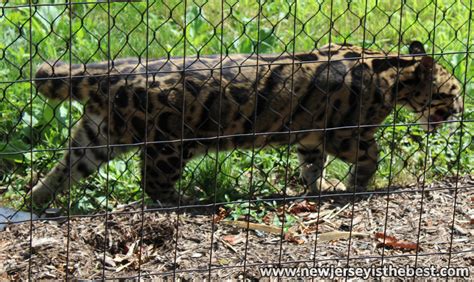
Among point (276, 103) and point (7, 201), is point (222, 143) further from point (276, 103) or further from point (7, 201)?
point (7, 201)

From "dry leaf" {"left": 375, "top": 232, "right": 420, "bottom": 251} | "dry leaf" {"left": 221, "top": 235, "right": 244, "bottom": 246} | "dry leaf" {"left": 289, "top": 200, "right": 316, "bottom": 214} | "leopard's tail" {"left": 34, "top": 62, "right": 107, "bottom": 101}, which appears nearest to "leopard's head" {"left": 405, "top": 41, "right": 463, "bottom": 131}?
"dry leaf" {"left": 289, "top": 200, "right": 316, "bottom": 214}

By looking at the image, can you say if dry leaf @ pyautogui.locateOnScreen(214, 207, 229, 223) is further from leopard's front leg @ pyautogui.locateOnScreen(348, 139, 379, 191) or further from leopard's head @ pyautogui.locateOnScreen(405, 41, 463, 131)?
leopard's head @ pyautogui.locateOnScreen(405, 41, 463, 131)

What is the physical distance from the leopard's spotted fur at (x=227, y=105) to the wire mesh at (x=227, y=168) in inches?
0.5

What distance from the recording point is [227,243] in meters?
5.54

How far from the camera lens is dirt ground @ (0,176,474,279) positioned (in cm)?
511

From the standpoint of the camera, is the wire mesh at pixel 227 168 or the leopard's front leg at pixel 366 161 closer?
the wire mesh at pixel 227 168

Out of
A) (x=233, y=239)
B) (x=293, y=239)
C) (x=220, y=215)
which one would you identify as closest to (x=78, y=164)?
(x=220, y=215)

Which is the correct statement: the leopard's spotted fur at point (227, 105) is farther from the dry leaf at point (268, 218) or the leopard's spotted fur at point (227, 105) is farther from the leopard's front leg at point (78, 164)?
the dry leaf at point (268, 218)

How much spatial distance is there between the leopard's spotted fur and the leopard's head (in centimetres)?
1

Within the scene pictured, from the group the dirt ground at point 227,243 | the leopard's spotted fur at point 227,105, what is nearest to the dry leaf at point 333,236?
the dirt ground at point 227,243

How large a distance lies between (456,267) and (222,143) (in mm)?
1804

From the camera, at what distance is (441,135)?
24.2 ft

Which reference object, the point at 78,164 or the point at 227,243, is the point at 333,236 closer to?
the point at 227,243

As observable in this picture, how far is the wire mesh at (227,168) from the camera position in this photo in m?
5.18
